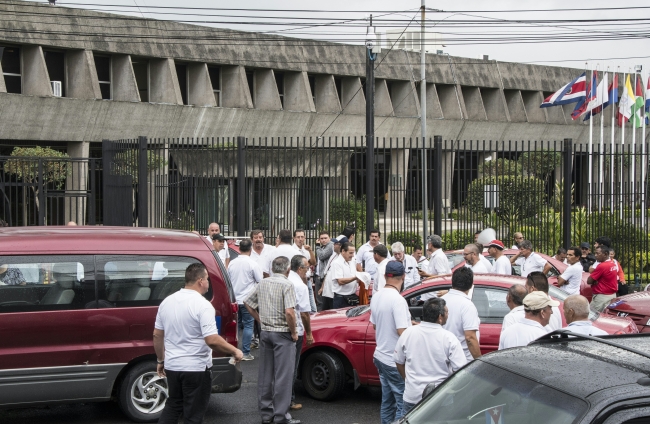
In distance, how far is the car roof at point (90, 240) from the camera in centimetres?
749

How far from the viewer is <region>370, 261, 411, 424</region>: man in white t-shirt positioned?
6754mm

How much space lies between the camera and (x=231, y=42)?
30859mm

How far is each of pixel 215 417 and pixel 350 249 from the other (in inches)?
161

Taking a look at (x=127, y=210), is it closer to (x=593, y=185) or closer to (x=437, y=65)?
(x=593, y=185)

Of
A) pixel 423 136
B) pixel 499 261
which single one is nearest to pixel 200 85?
pixel 423 136

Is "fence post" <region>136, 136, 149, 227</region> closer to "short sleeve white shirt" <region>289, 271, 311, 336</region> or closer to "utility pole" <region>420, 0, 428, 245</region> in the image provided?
"utility pole" <region>420, 0, 428, 245</region>

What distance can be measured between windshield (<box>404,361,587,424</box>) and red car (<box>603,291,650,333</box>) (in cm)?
730

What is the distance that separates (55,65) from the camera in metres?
28.0

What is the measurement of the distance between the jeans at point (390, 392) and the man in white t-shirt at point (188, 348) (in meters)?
1.33

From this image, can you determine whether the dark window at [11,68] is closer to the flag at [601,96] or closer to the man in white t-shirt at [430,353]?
the flag at [601,96]

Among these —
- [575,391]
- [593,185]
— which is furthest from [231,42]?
[575,391]

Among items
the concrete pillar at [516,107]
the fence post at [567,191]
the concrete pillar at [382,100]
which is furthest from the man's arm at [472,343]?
the concrete pillar at [516,107]

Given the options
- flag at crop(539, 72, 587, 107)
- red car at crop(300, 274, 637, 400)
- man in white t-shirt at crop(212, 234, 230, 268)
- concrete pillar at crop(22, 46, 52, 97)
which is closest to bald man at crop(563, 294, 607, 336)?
red car at crop(300, 274, 637, 400)

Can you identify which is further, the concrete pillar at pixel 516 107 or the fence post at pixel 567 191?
the concrete pillar at pixel 516 107
